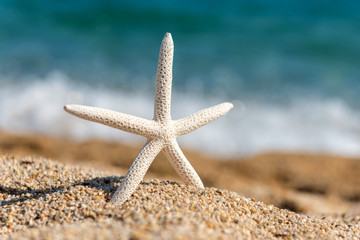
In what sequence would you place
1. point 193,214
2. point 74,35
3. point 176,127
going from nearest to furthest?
1. point 193,214
2. point 176,127
3. point 74,35

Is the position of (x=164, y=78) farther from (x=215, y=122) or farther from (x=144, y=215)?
(x=215, y=122)

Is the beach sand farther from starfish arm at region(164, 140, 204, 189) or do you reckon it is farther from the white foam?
the white foam

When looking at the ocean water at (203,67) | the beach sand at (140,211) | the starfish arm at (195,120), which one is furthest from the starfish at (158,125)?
the ocean water at (203,67)

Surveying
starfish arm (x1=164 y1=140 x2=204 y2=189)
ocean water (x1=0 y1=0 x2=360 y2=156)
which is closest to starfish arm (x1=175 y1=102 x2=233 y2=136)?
starfish arm (x1=164 y1=140 x2=204 y2=189)

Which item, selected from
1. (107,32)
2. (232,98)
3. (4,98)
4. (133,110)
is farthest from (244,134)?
(107,32)

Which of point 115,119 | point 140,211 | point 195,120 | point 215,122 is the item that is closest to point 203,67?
point 215,122

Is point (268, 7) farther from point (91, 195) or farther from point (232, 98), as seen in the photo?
point (91, 195)
